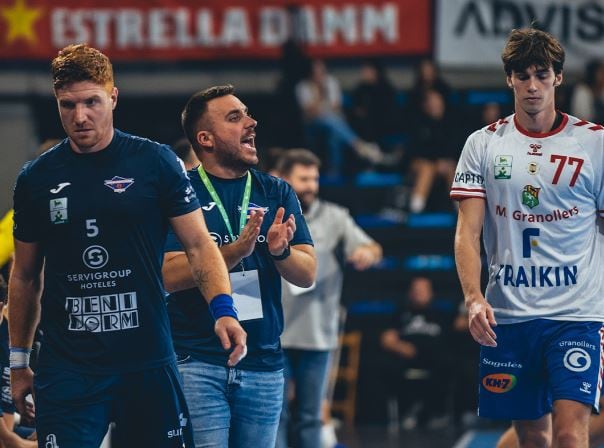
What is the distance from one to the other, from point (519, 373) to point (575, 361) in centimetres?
33

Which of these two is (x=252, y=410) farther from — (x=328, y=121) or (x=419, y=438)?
(x=328, y=121)

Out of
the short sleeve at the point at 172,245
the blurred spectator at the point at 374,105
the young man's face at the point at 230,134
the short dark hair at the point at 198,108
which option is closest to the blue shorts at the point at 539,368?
the young man's face at the point at 230,134

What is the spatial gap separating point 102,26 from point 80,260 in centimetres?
1298

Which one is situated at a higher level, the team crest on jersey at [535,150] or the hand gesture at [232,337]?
the team crest on jersey at [535,150]

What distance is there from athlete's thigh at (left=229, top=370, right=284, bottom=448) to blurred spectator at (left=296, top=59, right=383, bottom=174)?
10.7m

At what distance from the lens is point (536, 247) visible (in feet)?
21.1

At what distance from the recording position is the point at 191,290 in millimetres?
6059

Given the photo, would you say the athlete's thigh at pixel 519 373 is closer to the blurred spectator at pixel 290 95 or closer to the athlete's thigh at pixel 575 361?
the athlete's thigh at pixel 575 361

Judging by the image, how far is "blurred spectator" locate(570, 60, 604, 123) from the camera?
52.4 ft

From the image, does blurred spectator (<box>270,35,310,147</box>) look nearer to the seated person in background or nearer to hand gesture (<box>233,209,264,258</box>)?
the seated person in background

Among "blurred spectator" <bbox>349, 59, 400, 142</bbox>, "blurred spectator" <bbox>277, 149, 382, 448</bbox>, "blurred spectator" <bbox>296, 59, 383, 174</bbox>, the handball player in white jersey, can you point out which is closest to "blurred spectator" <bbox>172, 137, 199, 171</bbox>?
"blurred spectator" <bbox>277, 149, 382, 448</bbox>

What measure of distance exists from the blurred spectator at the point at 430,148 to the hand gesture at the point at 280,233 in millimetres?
10209

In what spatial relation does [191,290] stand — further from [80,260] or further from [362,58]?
[362,58]

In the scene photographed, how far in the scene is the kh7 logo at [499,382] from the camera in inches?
257
